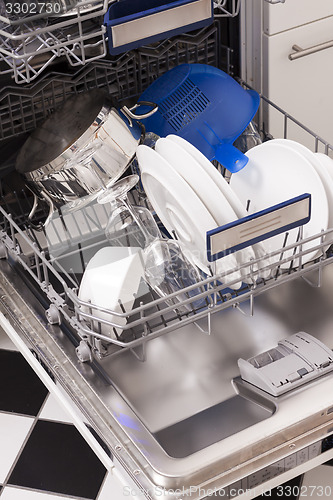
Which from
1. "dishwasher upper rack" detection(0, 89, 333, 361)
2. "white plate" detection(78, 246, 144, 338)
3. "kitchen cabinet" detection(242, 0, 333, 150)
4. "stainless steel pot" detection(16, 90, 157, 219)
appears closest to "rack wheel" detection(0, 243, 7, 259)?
"dishwasher upper rack" detection(0, 89, 333, 361)

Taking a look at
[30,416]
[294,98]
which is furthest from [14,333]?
[294,98]

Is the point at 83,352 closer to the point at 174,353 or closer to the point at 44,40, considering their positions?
the point at 174,353

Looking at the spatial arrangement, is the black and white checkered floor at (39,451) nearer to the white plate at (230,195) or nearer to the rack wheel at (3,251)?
the rack wheel at (3,251)

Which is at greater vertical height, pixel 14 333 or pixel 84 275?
pixel 84 275

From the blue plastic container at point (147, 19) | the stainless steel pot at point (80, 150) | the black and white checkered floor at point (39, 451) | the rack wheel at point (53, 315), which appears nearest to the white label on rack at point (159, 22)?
the blue plastic container at point (147, 19)

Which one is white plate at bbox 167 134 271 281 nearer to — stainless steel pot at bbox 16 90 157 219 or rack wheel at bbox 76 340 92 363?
stainless steel pot at bbox 16 90 157 219

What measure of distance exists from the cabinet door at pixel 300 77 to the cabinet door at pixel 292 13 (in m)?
0.01

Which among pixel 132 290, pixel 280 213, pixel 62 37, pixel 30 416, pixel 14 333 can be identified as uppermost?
pixel 62 37

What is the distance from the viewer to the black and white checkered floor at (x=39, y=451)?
1.44 meters

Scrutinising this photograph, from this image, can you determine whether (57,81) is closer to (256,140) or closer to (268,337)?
(256,140)

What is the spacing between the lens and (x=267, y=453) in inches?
39.6

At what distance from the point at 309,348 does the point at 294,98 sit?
0.63 m

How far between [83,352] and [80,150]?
1.07ft

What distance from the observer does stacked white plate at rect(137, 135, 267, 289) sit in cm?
110
